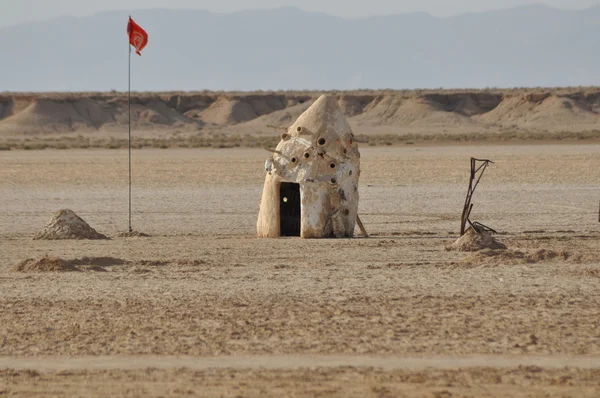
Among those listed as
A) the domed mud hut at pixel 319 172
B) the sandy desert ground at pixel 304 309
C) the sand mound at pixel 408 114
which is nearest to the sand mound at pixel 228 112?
the sand mound at pixel 408 114

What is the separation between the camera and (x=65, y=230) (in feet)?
60.7

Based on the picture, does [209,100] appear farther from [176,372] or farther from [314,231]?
[176,372]

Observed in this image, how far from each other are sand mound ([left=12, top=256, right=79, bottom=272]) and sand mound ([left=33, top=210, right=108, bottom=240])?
3600 millimetres

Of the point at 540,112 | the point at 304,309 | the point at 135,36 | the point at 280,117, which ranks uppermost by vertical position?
the point at 135,36

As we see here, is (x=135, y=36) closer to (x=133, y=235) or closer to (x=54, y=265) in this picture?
(x=133, y=235)

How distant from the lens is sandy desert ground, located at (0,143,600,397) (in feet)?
30.2

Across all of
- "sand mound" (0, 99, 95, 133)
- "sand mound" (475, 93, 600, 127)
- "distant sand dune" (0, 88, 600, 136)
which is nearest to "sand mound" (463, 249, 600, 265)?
"distant sand dune" (0, 88, 600, 136)

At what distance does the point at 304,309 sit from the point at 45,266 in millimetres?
4291

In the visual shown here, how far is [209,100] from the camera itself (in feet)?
320

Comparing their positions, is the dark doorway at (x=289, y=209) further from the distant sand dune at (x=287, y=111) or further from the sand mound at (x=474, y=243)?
the distant sand dune at (x=287, y=111)

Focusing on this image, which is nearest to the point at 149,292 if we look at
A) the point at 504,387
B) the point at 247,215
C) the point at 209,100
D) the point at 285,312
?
the point at 285,312

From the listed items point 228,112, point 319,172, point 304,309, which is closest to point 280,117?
point 228,112

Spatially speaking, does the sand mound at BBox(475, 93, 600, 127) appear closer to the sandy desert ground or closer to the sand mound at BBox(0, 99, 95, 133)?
the sand mound at BBox(0, 99, 95, 133)

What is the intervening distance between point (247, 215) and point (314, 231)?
5039mm
